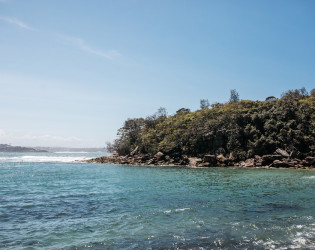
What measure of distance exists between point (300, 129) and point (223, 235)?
4727 cm

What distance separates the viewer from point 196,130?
2389 inches

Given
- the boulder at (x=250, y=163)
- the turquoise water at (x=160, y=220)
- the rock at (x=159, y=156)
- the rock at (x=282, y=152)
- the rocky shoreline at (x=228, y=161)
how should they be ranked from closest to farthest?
the turquoise water at (x=160, y=220), the rocky shoreline at (x=228, y=161), the boulder at (x=250, y=163), the rock at (x=282, y=152), the rock at (x=159, y=156)

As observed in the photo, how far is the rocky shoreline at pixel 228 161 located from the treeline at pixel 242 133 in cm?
181

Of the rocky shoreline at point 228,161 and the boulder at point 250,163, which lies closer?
the rocky shoreline at point 228,161

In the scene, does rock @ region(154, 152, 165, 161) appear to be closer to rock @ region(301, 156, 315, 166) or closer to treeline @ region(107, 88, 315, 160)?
treeline @ region(107, 88, 315, 160)

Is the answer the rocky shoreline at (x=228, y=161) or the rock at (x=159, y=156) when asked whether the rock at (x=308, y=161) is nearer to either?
the rocky shoreline at (x=228, y=161)


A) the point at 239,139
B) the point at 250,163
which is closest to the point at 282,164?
the point at 250,163

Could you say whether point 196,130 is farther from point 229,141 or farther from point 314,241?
point 314,241

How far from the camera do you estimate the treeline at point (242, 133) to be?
4944cm

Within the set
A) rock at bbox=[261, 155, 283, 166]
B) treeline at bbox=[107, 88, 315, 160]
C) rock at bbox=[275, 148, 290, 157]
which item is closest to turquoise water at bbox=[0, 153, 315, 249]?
rock at bbox=[261, 155, 283, 166]

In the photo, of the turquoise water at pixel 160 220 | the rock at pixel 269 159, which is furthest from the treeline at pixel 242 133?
the turquoise water at pixel 160 220

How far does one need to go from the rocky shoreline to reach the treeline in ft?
5.93

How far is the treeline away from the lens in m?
49.4

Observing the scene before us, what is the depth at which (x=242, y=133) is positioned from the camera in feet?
182
